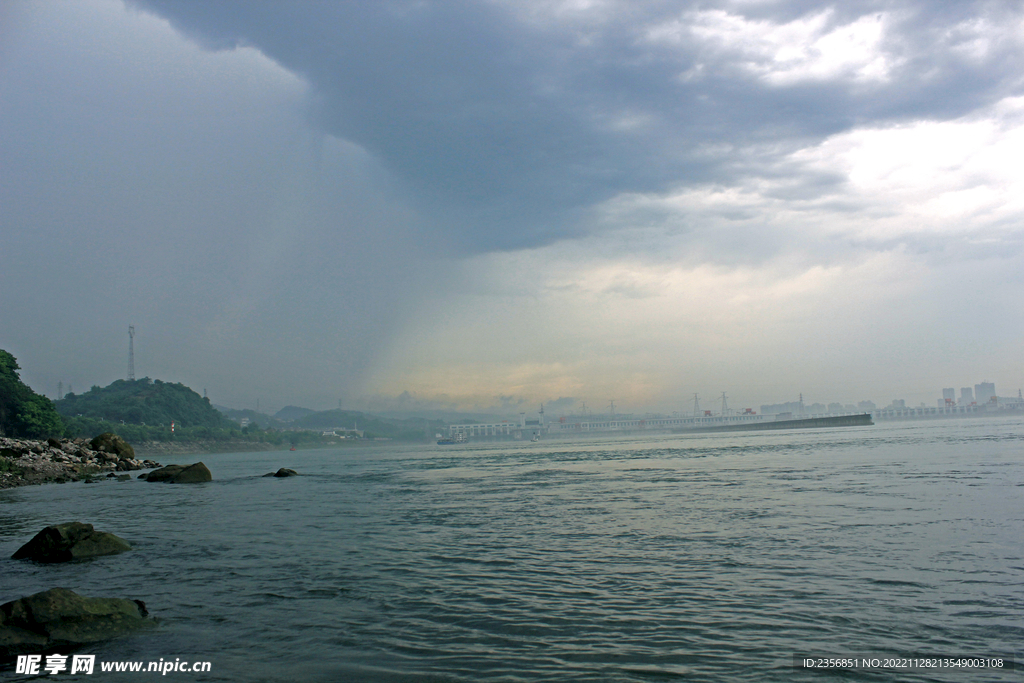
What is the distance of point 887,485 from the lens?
2320cm

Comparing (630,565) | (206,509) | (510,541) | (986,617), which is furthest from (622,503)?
(206,509)

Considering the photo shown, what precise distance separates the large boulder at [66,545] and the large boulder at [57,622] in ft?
21.6

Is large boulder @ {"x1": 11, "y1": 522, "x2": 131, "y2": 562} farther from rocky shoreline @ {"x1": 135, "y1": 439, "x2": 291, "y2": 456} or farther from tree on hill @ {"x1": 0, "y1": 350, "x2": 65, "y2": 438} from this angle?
rocky shoreline @ {"x1": 135, "y1": 439, "x2": 291, "y2": 456}

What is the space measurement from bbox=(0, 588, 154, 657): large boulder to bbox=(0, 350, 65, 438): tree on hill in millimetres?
81125

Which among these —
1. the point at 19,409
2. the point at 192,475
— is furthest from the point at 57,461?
the point at 19,409

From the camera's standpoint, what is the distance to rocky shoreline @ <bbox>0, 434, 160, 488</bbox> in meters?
39.7

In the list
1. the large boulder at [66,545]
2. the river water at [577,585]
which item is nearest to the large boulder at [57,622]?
the river water at [577,585]

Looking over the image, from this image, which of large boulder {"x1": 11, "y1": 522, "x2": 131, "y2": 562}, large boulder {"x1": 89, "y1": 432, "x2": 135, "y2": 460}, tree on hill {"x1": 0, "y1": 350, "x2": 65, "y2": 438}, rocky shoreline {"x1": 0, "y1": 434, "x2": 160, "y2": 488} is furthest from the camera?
tree on hill {"x1": 0, "y1": 350, "x2": 65, "y2": 438}

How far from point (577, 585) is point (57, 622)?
790cm

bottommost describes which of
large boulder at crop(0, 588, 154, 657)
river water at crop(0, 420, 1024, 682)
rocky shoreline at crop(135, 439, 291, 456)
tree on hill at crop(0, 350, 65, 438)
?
rocky shoreline at crop(135, 439, 291, 456)

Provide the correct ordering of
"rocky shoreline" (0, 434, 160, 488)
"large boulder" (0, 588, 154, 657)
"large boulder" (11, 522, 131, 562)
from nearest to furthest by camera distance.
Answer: "large boulder" (0, 588, 154, 657), "large boulder" (11, 522, 131, 562), "rocky shoreline" (0, 434, 160, 488)

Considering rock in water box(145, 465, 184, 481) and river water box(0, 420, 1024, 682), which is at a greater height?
Result: river water box(0, 420, 1024, 682)

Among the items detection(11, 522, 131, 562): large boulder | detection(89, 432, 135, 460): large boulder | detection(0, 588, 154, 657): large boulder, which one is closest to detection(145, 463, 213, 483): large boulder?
detection(89, 432, 135, 460): large boulder

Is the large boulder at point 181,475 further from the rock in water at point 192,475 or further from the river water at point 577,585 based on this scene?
the river water at point 577,585
